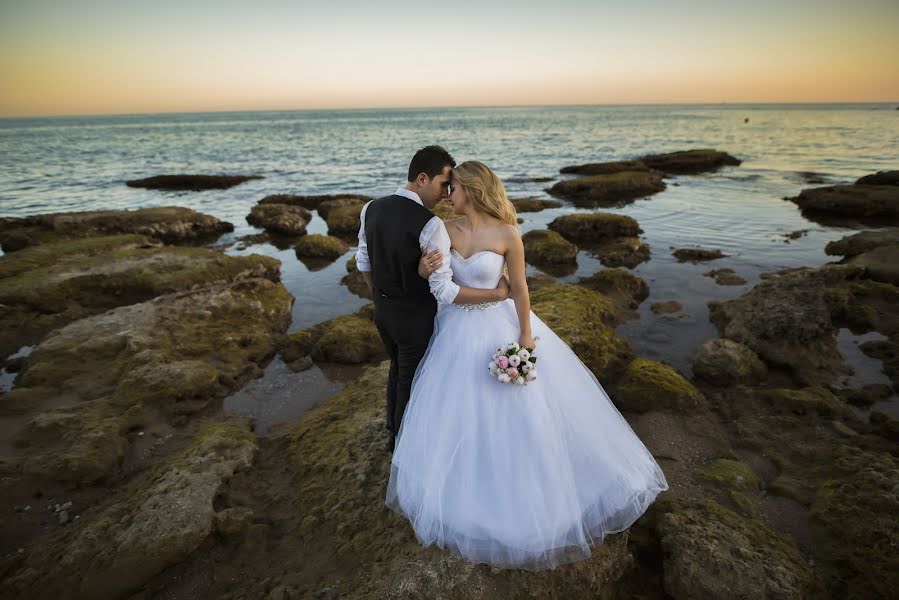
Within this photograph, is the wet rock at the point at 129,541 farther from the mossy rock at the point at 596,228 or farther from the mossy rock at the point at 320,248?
the mossy rock at the point at 596,228

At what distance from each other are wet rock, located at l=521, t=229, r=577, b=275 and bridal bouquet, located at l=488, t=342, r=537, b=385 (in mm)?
10878

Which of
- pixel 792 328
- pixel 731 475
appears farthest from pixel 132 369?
pixel 792 328

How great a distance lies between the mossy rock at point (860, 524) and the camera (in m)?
3.72

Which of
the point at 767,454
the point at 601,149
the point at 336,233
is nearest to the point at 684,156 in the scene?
the point at 601,149

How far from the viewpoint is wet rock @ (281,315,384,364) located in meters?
8.77

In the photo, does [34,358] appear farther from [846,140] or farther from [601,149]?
[846,140]

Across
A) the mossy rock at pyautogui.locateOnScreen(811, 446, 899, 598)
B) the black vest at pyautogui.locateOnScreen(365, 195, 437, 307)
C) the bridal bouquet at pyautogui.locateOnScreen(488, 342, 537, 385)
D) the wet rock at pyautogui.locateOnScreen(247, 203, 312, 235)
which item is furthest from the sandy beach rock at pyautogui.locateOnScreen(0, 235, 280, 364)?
the mossy rock at pyautogui.locateOnScreen(811, 446, 899, 598)

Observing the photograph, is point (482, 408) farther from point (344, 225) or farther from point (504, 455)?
point (344, 225)

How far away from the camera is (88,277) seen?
11008mm

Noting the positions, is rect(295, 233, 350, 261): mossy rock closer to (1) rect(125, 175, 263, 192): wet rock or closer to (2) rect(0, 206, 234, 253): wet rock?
(2) rect(0, 206, 234, 253): wet rock

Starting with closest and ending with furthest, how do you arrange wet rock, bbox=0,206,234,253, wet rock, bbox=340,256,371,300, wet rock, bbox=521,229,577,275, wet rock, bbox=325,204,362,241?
wet rock, bbox=340,256,371,300 → wet rock, bbox=521,229,577,275 → wet rock, bbox=0,206,234,253 → wet rock, bbox=325,204,362,241

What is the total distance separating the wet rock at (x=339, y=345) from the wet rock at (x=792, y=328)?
23.3ft

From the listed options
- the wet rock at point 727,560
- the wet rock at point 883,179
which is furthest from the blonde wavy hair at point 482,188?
the wet rock at point 883,179

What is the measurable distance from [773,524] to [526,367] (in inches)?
127
